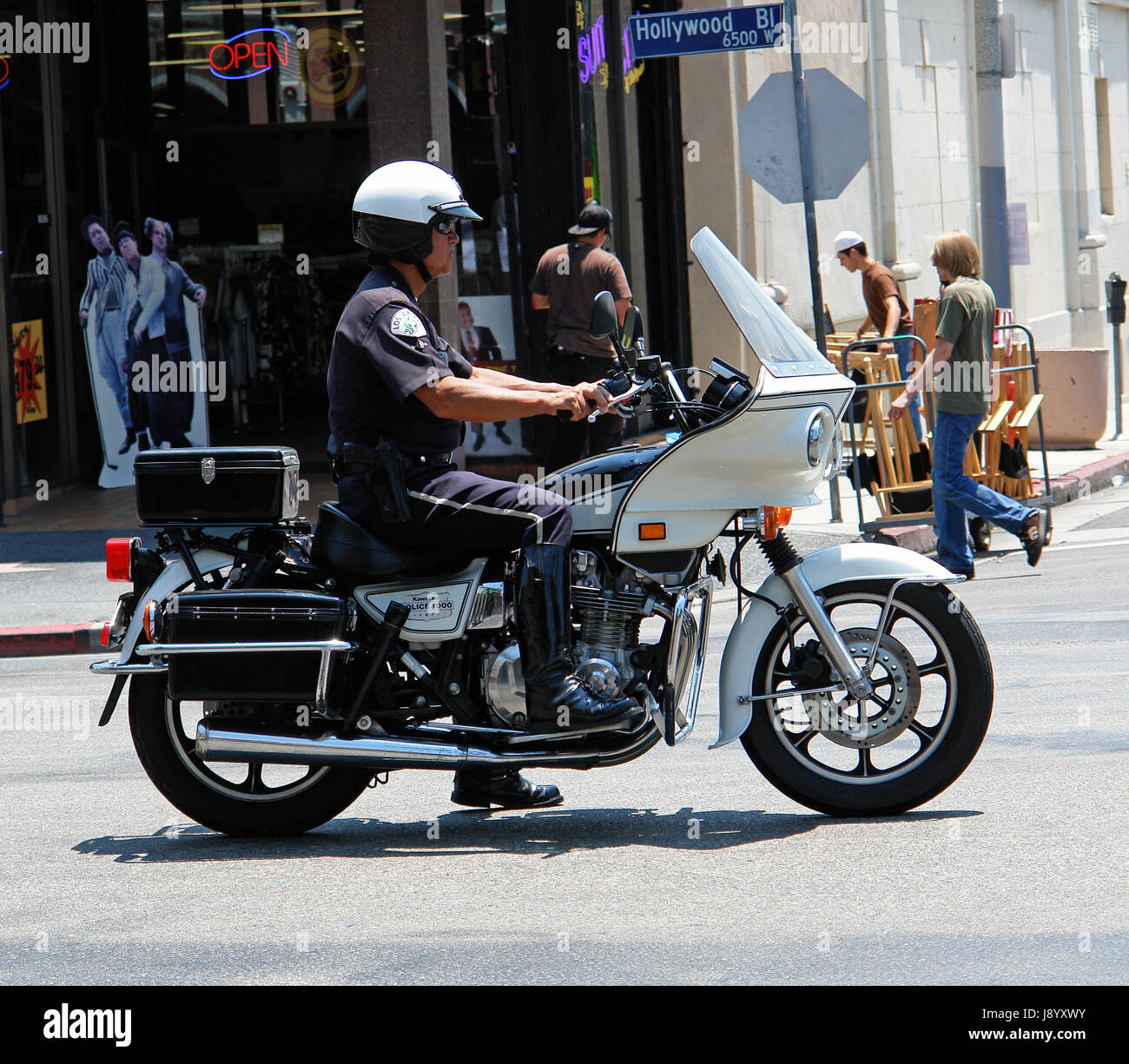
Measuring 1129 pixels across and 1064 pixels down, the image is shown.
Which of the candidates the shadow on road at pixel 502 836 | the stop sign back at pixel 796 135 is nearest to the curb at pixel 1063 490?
the stop sign back at pixel 796 135

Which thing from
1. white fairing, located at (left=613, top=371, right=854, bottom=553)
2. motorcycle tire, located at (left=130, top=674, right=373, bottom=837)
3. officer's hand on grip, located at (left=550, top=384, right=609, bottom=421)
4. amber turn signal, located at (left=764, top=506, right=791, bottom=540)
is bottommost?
motorcycle tire, located at (left=130, top=674, right=373, bottom=837)

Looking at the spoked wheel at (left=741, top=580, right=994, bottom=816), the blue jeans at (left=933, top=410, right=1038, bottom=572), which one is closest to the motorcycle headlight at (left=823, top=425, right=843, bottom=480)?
the spoked wheel at (left=741, top=580, right=994, bottom=816)

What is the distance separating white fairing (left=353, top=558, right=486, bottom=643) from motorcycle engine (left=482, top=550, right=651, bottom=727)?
15 cm

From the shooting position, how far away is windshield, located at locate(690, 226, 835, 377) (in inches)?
197

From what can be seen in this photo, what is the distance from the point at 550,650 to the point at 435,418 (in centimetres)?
79

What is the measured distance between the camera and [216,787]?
5309 millimetres

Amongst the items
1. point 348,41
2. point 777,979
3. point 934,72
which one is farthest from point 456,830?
point 934,72

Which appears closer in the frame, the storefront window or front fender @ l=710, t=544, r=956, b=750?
front fender @ l=710, t=544, r=956, b=750

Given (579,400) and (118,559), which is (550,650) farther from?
(118,559)

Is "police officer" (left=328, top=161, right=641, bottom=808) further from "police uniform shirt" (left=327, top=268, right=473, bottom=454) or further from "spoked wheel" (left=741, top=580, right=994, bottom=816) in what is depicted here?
"spoked wheel" (left=741, top=580, right=994, bottom=816)

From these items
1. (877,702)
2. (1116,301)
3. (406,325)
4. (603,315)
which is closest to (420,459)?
(406,325)

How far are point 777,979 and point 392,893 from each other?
1.25m

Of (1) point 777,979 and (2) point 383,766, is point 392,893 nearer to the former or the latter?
(2) point 383,766

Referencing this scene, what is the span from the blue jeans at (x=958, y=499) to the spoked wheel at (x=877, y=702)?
5094 mm
